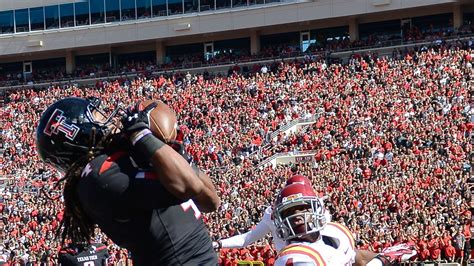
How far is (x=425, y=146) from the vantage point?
23.2 metres

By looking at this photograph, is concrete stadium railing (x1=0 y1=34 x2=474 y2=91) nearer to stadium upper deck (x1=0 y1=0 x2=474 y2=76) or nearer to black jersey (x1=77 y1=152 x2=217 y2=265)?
stadium upper deck (x1=0 y1=0 x2=474 y2=76)

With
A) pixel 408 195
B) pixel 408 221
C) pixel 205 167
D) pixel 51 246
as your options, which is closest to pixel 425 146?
pixel 408 195

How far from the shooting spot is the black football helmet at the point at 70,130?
11.3 feet

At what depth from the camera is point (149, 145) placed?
10.5 feet

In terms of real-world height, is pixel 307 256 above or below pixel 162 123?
below

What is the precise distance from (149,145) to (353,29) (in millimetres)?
37221

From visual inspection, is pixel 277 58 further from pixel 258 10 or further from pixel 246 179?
pixel 246 179

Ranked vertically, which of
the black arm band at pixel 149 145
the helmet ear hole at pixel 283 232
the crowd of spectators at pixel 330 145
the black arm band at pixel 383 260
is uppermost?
the black arm band at pixel 149 145

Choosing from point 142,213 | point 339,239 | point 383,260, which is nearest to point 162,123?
point 142,213

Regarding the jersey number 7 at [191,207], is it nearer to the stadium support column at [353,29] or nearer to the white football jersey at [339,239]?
the white football jersey at [339,239]

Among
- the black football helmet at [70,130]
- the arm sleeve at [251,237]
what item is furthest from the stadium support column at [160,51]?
the black football helmet at [70,130]

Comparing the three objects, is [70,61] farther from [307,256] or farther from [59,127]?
[59,127]

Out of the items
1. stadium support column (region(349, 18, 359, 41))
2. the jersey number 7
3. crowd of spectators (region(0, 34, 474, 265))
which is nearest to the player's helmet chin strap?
the jersey number 7

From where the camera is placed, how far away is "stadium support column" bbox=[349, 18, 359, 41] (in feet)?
130
